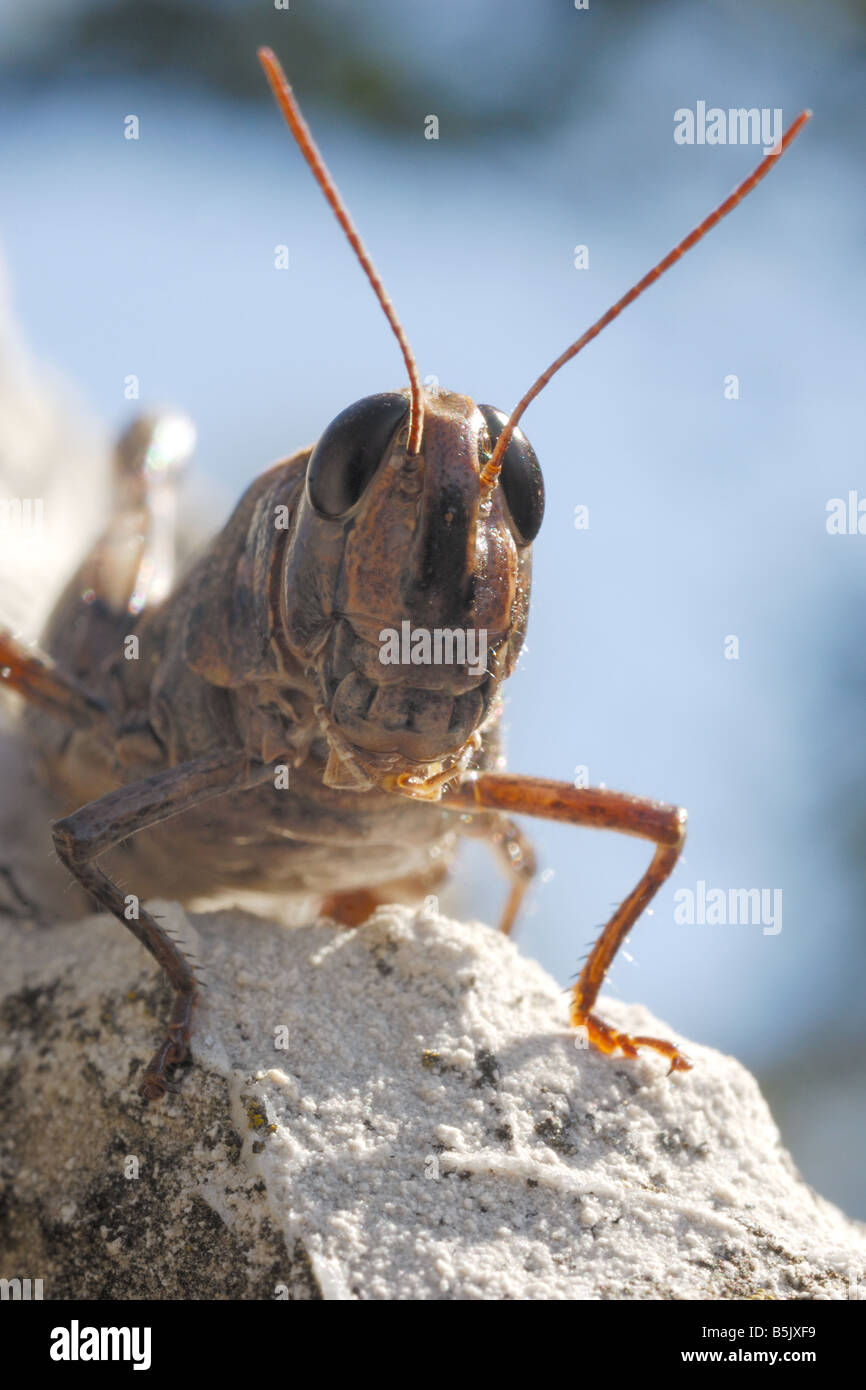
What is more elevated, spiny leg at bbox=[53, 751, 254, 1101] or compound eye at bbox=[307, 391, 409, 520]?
compound eye at bbox=[307, 391, 409, 520]

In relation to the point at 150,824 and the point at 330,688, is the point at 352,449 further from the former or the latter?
the point at 150,824

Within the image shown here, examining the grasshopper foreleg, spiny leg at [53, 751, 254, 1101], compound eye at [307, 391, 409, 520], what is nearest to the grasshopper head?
compound eye at [307, 391, 409, 520]

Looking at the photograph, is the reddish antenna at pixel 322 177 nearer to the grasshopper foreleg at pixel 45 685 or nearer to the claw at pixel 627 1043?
the claw at pixel 627 1043

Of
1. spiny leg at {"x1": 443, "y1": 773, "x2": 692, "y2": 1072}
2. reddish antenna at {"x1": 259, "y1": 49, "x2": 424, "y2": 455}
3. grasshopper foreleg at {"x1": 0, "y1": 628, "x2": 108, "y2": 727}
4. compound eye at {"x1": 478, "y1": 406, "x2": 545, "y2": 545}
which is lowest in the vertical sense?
spiny leg at {"x1": 443, "y1": 773, "x2": 692, "y2": 1072}

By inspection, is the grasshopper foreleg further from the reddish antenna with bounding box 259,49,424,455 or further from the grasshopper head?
the reddish antenna with bounding box 259,49,424,455

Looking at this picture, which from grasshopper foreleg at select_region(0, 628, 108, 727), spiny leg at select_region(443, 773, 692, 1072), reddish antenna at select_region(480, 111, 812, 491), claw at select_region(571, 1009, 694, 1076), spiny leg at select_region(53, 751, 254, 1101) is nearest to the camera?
reddish antenna at select_region(480, 111, 812, 491)

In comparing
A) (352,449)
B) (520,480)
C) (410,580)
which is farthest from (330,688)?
(520,480)

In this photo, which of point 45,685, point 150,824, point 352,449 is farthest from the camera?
point 45,685

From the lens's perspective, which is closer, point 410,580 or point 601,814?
point 410,580
